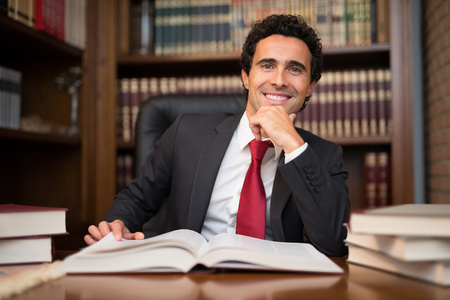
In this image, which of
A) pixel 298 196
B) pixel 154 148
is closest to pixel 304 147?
pixel 298 196

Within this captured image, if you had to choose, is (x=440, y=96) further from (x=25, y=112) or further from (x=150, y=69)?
(x=25, y=112)

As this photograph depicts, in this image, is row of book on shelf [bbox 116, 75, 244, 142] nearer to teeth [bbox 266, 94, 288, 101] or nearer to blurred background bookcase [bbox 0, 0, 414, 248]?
blurred background bookcase [bbox 0, 0, 414, 248]

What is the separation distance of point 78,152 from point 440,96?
1772 millimetres

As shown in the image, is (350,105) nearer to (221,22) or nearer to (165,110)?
(221,22)

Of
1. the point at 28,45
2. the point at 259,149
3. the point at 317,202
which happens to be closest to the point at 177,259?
the point at 317,202

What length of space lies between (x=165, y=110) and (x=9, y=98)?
0.77m

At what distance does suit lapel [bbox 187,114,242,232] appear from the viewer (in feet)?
4.22

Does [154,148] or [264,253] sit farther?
[154,148]

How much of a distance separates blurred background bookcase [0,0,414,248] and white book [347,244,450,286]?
4.71 feet

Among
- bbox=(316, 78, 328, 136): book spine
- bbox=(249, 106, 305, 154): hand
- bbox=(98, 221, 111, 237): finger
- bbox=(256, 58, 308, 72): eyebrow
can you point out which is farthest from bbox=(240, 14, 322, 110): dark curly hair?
bbox=(98, 221, 111, 237): finger

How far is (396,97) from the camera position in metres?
2.07

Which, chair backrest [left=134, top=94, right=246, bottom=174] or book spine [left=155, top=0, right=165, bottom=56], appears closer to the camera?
chair backrest [left=134, top=94, right=246, bottom=174]

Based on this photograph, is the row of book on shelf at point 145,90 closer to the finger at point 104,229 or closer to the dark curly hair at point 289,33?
the dark curly hair at point 289,33

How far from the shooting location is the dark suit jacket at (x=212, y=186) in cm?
104
